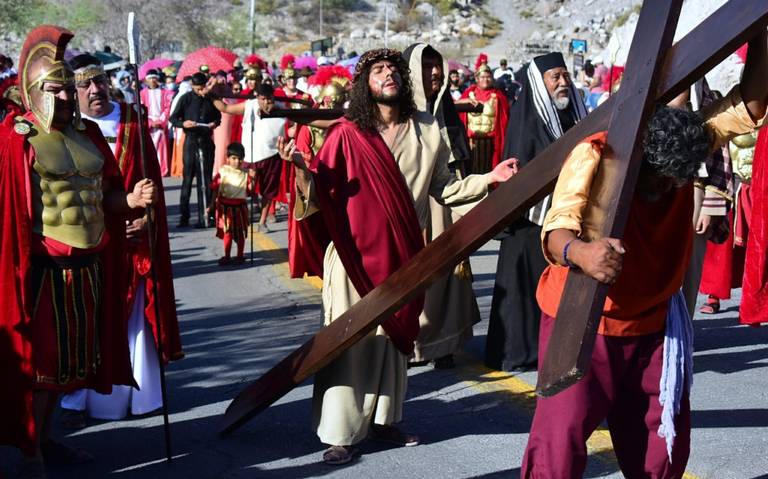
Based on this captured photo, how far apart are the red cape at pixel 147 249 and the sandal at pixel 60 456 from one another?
29.7 inches

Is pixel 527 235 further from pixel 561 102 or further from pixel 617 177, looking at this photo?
pixel 617 177

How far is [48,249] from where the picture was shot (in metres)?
5.19

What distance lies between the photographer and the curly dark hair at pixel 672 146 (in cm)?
362

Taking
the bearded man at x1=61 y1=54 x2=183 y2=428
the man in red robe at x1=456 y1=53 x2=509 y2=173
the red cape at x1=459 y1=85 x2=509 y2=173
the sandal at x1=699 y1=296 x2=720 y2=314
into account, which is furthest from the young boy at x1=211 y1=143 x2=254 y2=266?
the bearded man at x1=61 y1=54 x2=183 y2=428

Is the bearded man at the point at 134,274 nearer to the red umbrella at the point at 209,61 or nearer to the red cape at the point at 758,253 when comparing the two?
the red cape at the point at 758,253

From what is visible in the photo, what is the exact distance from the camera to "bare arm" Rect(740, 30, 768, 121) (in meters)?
3.74

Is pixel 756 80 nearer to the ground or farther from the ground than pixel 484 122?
farther from the ground

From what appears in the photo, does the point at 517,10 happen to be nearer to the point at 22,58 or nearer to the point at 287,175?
the point at 287,175

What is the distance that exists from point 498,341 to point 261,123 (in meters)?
7.63

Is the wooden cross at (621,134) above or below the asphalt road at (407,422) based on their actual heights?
above

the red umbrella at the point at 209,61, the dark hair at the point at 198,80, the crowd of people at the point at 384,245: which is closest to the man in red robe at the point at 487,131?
the dark hair at the point at 198,80

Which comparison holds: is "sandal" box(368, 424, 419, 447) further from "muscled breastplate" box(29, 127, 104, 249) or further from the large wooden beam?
the large wooden beam

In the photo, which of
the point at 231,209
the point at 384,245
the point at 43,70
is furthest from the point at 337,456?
the point at 231,209

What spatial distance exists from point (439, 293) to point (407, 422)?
1.35m
